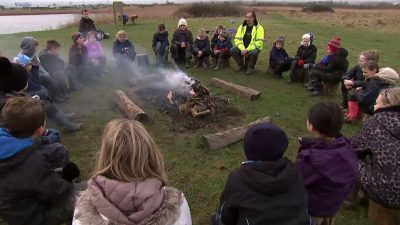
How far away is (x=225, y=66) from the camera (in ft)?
32.1

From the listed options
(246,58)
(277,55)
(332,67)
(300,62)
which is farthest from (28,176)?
(246,58)

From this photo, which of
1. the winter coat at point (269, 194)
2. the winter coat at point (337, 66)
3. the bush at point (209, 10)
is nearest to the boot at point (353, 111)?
the winter coat at point (337, 66)

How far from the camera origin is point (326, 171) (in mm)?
2801

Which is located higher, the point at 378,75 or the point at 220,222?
the point at 378,75

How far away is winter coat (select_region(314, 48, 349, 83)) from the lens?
23.7ft

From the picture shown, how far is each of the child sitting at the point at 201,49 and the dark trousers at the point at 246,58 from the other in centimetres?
77

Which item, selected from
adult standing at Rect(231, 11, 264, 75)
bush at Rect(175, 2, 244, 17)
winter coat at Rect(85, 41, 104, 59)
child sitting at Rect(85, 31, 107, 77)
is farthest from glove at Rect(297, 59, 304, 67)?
bush at Rect(175, 2, 244, 17)

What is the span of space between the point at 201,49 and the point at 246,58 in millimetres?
1295

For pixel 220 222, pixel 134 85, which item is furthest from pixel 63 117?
pixel 220 222

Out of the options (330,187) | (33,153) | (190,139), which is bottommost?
(190,139)

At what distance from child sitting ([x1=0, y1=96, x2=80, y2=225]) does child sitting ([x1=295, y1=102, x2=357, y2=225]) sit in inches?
75.7

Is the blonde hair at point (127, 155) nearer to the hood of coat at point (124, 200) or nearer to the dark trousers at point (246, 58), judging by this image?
the hood of coat at point (124, 200)

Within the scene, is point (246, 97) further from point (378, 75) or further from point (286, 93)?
point (378, 75)

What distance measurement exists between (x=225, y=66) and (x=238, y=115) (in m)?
3.84
